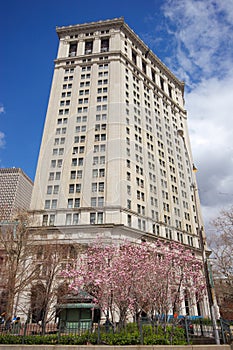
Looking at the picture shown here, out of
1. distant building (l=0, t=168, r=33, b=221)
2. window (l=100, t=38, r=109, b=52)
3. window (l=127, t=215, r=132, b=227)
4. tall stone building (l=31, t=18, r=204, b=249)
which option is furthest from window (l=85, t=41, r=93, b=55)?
distant building (l=0, t=168, r=33, b=221)

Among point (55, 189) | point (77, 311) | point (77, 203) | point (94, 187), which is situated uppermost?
point (55, 189)

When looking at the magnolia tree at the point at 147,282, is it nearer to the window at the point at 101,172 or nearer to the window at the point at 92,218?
the window at the point at 92,218

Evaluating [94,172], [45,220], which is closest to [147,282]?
[45,220]

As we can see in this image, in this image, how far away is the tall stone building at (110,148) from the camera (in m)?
45.9

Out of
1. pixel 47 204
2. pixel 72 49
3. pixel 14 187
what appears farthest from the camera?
pixel 14 187

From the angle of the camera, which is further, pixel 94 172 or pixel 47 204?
pixel 94 172

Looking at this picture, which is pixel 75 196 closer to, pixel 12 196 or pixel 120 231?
pixel 120 231

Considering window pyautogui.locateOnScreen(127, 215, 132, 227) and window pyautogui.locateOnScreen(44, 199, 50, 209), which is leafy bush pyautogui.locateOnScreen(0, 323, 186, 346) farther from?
window pyautogui.locateOnScreen(44, 199, 50, 209)

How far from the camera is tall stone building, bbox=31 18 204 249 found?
151 ft

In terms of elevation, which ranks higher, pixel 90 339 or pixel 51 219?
pixel 51 219

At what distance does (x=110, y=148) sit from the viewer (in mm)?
50719

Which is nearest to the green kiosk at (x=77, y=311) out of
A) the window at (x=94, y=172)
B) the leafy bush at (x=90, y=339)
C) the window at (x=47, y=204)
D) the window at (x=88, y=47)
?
the leafy bush at (x=90, y=339)

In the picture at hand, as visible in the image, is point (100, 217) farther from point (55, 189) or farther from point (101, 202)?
point (55, 189)

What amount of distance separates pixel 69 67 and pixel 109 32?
16.0 metres
